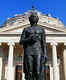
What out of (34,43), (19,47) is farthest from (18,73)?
(34,43)

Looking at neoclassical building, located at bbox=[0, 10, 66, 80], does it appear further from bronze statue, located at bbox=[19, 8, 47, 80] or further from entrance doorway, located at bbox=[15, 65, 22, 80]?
bronze statue, located at bbox=[19, 8, 47, 80]

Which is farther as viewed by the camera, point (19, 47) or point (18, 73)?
point (19, 47)

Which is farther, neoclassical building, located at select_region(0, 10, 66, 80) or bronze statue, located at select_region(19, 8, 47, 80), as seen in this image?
neoclassical building, located at select_region(0, 10, 66, 80)

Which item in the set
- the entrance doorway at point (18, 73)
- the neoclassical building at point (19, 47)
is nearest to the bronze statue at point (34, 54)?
the neoclassical building at point (19, 47)

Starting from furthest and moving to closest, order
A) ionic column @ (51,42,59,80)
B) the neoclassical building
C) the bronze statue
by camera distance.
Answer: the neoclassical building < ionic column @ (51,42,59,80) < the bronze statue

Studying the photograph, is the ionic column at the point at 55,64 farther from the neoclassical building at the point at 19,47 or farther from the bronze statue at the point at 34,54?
the bronze statue at the point at 34,54

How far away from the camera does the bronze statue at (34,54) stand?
5348 millimetres

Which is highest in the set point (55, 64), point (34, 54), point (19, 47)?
point (19, 47)

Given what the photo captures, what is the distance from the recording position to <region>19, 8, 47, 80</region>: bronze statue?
17.5 ft

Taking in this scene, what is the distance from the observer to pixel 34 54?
549 cm

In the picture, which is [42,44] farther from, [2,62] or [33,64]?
[2,62]

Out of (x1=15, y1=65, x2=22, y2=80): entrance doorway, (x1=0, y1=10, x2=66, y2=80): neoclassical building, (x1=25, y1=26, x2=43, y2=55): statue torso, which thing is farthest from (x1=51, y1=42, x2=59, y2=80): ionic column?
(x1=25, y1=26, x2=43, y2=55): statue torso

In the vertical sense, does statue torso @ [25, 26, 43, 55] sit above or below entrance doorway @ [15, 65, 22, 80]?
above

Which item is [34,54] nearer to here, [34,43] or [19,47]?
[34,43]
